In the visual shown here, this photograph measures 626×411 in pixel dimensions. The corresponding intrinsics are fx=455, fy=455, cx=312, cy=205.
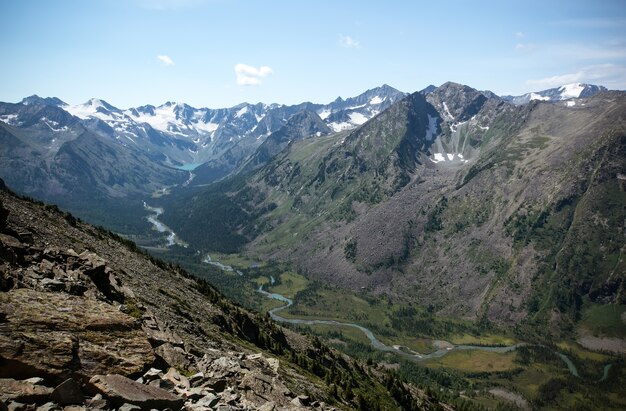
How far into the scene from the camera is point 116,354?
34.5m

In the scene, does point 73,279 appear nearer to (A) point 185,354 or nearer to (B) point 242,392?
(A) point 185,354

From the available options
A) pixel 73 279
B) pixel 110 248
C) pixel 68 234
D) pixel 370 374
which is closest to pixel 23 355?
pixel 73 279

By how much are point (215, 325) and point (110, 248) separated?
3500 cm

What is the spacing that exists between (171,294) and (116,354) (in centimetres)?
6111

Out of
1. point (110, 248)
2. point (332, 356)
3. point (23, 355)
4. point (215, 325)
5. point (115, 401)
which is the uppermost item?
point (23, 355)

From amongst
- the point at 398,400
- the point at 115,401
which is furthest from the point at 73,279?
the point at 398,400

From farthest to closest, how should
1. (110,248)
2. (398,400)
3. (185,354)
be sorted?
(398,400), (110,248), (185,354)

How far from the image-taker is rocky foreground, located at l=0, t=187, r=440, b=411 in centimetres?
2875

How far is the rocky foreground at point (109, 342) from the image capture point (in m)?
28.8

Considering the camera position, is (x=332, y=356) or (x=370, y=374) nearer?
(x=332, y=356)

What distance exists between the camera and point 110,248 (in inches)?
4240

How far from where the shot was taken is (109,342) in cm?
3569

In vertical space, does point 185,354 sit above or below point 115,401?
below

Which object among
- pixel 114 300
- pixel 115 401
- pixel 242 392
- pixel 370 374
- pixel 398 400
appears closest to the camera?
pixel 115 401
